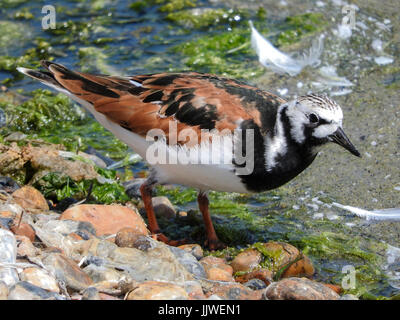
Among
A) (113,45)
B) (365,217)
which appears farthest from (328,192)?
(113,45)

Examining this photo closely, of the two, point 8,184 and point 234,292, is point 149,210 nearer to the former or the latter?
point 8,184

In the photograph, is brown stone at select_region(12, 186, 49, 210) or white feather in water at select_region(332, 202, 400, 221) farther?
white feather in water at select_region(332, 202, 400, 221)

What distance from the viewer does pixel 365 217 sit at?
5773 mm

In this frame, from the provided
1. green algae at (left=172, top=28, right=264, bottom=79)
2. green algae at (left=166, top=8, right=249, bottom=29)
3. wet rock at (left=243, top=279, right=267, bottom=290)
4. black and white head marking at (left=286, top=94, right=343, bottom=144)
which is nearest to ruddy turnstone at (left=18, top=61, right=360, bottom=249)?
black and white head marking at (left=286, top=94, right=343, bottom=144)

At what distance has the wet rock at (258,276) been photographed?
4.81m

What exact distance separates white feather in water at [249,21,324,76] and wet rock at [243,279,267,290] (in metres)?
4.03

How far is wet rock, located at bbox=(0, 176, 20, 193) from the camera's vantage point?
544 centimetres

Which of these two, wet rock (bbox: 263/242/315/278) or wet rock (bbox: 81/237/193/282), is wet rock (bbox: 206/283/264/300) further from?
wet rock (bbox: 263/242/315/278)

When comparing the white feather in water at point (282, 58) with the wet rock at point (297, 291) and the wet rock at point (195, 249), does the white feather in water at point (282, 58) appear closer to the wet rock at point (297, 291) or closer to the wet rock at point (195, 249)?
the wet rock at point (195, 249)

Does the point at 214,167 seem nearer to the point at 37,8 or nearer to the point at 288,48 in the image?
the point at 288,48

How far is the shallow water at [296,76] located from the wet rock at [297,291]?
29.9 inches

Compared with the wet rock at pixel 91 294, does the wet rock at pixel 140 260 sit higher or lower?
lower

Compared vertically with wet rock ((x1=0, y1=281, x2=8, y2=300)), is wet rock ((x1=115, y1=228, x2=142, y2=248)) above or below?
below

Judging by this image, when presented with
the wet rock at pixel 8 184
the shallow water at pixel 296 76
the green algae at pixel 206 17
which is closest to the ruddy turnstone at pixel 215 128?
the shallow water at pixel 296 76
